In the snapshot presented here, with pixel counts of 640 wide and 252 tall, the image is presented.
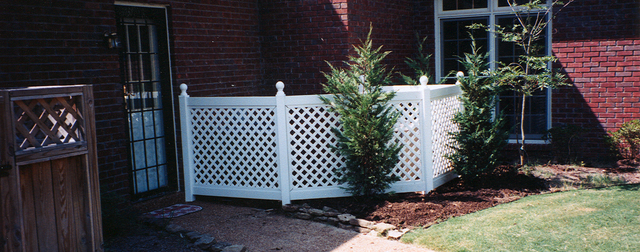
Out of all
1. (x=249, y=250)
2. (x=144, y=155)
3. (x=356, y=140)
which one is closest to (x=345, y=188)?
(x=356, y=140)

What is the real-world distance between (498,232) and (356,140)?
1.83 m

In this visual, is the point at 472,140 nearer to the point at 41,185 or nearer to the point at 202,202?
the point at 202,202

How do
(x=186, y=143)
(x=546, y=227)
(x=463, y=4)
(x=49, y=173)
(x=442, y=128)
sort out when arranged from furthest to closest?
(x=463, y=4)
(x=442, y=128)
(x=186, y=143)
(x=546, y=227)
(x=49, y=173)

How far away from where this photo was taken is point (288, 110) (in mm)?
6375

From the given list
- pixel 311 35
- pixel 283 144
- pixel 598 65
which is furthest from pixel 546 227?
pixel 311 35

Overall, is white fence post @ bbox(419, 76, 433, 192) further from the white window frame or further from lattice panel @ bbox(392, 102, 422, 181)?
the white window frame

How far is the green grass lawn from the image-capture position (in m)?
4.77

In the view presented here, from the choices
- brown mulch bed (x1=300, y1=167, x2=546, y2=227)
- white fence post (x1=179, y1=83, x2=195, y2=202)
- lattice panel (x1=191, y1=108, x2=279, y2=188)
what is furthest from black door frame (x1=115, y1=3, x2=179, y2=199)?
brown mulch bed (x1=300, y1=167, x2=546, y2=227)

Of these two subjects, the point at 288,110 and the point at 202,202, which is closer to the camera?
the point at 288,110

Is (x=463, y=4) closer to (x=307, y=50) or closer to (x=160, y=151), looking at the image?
(x=307, y=50)

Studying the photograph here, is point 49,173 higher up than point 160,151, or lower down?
higher up

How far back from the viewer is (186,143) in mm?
6844

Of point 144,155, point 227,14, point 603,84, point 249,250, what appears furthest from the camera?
point 603,84

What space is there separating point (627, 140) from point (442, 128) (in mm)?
3129
